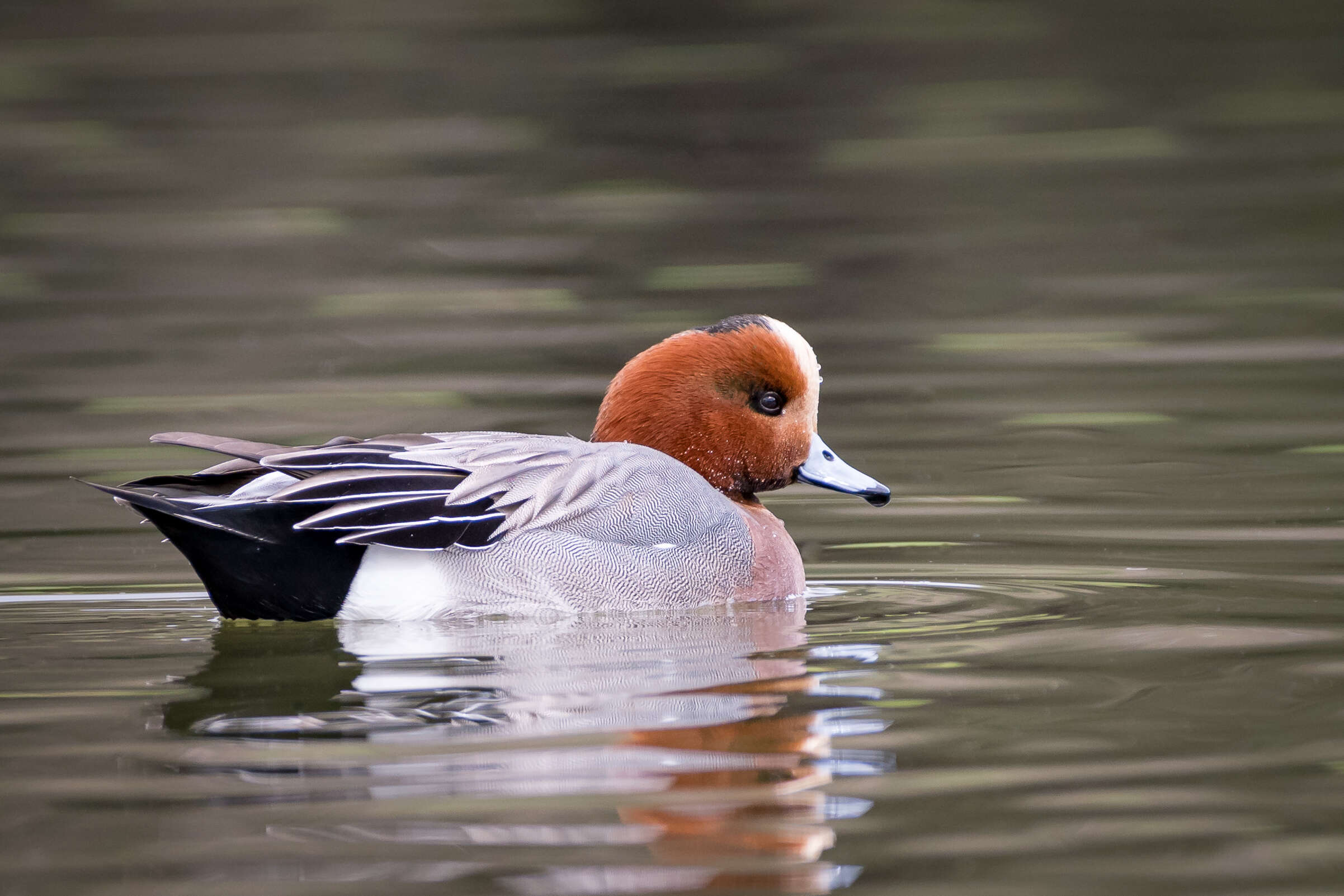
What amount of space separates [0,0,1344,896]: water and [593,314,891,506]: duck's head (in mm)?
375

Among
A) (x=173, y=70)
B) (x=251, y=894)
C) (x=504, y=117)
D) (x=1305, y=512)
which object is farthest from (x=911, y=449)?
(x=173, y=70)

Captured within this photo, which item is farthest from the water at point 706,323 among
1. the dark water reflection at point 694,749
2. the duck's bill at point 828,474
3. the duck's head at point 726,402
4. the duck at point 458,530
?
the duck's head at point 726,402

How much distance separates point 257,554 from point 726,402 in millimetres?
1445

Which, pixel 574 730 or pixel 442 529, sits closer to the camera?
pixel 574 730

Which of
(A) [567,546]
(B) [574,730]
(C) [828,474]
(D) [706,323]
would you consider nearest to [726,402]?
(C) [828,474]

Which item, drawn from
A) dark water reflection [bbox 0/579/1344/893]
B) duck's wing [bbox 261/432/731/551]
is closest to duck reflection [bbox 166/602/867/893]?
dark water reflection [bbox 0/579/1344/893]

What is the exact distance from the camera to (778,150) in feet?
36.2

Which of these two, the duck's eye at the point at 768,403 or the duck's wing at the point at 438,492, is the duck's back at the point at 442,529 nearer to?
the duck's wing at the point at 438,492

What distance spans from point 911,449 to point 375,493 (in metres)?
2.87

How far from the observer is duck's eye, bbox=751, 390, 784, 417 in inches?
219

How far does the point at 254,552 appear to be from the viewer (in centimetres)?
467

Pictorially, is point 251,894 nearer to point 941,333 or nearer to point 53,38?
point 941,333

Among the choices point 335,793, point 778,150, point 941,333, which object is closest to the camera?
point 335,793

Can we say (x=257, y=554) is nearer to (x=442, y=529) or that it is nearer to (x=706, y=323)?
(x=442, y=529)
